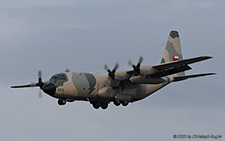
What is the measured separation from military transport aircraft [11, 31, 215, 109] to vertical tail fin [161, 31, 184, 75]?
2.78 m

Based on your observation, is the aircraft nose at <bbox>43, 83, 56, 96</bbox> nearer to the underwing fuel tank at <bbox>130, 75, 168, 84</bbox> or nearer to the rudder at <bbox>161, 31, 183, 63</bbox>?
the underwing fuel tank at <bbox>130, 75, 168, 84</bbox>

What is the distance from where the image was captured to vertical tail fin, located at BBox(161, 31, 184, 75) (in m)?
41.2

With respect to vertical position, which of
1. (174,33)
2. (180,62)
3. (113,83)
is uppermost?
(174,33)

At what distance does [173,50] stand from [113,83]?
23.6 ft

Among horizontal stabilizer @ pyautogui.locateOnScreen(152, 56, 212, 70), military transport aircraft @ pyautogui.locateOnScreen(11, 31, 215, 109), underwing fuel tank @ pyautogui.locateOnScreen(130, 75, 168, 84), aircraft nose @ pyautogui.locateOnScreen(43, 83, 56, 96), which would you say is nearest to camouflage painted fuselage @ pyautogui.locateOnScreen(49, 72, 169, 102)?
military transport aircraft @ pyautogui.locateOnScreen(11, 31, 215, 109)

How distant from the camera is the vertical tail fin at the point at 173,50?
41219 mm

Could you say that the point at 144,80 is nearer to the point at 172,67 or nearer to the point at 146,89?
the point at 172,67

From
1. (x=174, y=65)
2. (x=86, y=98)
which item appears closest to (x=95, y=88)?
(x=86, y=98)

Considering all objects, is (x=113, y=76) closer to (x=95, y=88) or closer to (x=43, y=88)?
(x=95, y=88)

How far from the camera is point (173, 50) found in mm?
41594

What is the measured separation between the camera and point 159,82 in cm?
3619

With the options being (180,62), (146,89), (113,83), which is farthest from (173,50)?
(180,62)

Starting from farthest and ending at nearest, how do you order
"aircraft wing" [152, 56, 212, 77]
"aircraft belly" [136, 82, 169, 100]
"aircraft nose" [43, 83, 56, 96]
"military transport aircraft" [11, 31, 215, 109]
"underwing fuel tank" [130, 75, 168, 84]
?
1. "aircraft belly" [136, 82, 169, 100]
2. "underwing fuel tank" [130, 75, 168, 84]
3. "military transport aircraft" [11, 31, 215, 109]
4. "aircraft nose" [43, 83, 56, 96]
5. "aircraft wing" [152, 56, 212, 77]

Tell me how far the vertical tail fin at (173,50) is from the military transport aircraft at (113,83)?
9.11 feet
